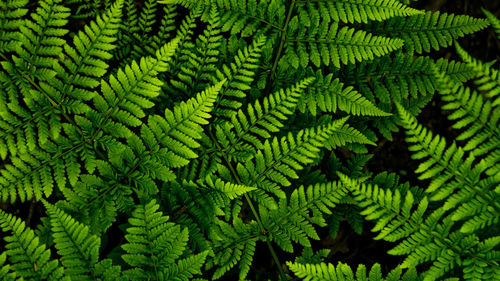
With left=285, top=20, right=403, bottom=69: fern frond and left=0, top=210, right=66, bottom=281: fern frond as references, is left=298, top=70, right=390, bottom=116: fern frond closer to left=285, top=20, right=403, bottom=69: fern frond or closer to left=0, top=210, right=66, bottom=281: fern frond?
left=285, top=20, right=403, bottom=69: fern frond

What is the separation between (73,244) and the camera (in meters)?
2.23

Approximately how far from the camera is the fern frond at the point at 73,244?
7.19 feet

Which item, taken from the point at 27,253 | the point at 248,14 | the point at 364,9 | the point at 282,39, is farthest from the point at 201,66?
the point at 27,253

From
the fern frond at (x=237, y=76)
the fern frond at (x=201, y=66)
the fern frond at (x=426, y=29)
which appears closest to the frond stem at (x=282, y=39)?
the fern frond at (x=237, y=76)

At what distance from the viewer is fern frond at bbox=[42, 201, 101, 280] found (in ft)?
7.19

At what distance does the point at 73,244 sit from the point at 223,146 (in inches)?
43.5

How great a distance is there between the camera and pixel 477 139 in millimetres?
2328

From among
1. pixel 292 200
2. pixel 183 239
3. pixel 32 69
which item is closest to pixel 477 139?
pixel 292 200

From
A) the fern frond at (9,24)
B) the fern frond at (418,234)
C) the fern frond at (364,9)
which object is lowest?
the fern frond at (418,234)

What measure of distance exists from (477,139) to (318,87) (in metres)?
1.05

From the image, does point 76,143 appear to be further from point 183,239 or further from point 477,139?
point 477,139

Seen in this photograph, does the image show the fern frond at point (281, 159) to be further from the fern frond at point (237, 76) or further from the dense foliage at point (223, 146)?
the fern frond at point (237, 76)

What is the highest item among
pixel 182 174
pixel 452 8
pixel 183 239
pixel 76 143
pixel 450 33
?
pixel 452 8

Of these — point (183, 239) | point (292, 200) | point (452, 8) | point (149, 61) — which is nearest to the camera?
point (183, 239)
